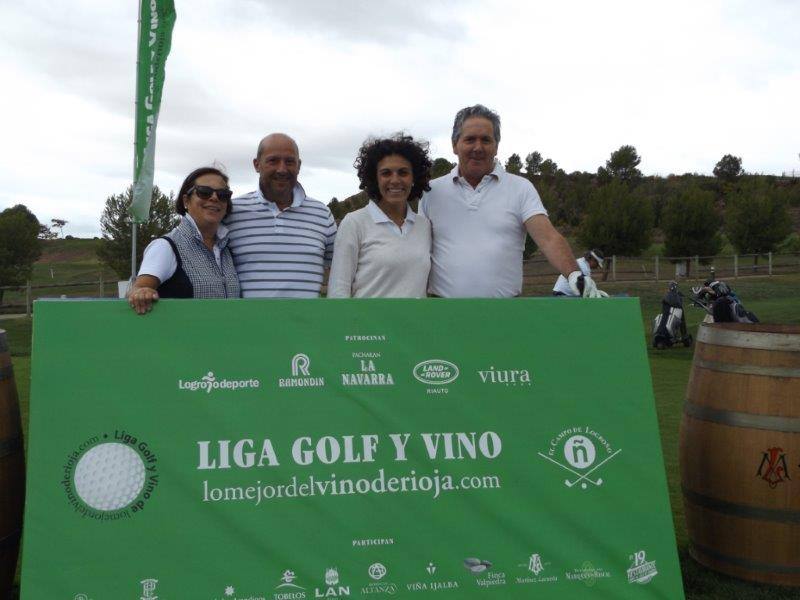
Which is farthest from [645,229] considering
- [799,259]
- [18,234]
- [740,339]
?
[740,339]

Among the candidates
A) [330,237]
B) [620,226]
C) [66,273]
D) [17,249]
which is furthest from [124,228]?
[330,237]

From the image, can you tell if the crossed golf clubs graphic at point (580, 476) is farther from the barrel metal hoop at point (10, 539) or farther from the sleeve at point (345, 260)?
the barrel metal hoop at point (10, 539)

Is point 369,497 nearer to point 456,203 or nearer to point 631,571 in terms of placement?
point 631,571

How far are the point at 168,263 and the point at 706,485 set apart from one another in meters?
2.39

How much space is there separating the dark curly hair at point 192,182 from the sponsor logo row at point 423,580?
1.51 meters

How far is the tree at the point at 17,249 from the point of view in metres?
34.2

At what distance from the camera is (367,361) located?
8.77 ft

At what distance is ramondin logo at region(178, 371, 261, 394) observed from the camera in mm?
2553

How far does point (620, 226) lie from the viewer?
39031 mm

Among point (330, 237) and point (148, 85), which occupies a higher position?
point (148, 85)

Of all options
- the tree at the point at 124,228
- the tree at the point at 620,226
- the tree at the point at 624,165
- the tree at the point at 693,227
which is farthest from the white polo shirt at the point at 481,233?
the tree at the point at 624,165

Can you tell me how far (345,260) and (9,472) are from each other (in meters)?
1.46

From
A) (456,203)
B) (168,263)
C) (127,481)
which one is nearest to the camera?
(127,481)

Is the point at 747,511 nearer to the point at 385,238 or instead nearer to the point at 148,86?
the point at 385,238
